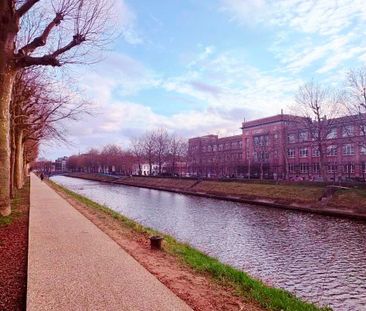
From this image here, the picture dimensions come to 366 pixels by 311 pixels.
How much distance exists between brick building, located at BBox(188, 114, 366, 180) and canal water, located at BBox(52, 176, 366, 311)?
29968 mm

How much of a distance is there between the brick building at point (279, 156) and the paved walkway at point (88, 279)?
153ft

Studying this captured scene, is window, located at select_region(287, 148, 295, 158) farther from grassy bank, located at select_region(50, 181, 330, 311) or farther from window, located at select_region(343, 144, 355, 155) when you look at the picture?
grassy bank, located at select_region(50, 181, 330, 311)

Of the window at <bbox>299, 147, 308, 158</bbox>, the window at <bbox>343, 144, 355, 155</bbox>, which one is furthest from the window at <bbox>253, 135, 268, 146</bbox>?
the window at <bbox>343, 144, 355, 155</bbox>

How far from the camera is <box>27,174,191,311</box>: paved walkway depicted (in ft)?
18.4

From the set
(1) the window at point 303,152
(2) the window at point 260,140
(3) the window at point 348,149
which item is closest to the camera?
(3) the window at point 348,149

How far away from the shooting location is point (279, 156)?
7831cm

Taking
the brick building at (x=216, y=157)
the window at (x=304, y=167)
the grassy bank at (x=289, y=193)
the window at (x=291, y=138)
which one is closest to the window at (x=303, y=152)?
the window at (x=304, y=167)

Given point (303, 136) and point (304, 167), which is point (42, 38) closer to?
point (303, 136)

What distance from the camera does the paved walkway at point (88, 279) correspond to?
5613 millimetres

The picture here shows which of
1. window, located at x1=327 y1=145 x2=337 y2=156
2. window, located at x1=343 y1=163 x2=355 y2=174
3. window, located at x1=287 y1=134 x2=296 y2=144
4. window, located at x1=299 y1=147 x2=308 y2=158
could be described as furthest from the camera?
window, located at x1=287 y1=134 x2=296 y2=144

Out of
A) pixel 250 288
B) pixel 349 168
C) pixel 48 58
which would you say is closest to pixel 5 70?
pixel 48 58

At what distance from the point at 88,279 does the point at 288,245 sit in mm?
12464

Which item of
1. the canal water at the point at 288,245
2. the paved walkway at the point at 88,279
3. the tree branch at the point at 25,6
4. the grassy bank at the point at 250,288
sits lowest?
the canal water at the point at 288,245

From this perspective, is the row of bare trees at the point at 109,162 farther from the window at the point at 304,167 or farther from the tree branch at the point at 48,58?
the tree branch at the point at 48,58
